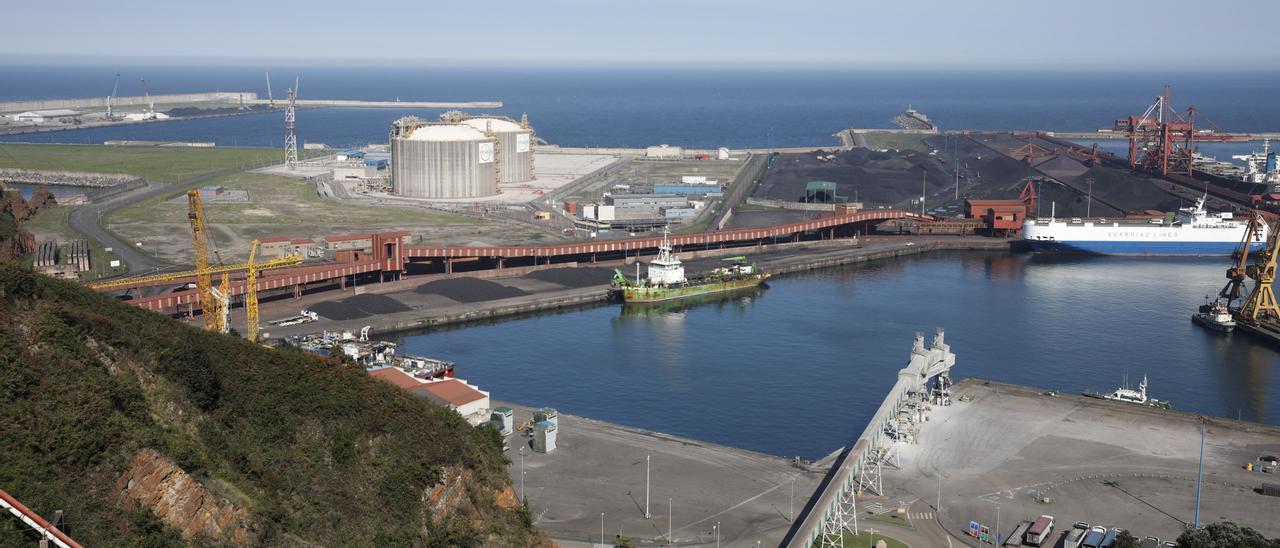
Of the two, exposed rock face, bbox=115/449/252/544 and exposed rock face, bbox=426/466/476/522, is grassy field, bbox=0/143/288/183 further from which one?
exposed rock face, bbox=115/449/252/544

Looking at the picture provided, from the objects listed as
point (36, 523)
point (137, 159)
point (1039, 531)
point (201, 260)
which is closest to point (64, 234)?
point (201, 260)

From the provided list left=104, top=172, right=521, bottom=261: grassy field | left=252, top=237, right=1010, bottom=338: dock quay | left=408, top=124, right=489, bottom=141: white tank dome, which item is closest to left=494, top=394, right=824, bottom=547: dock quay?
left=252, top=237, right=1010, bottom=338: dock quay

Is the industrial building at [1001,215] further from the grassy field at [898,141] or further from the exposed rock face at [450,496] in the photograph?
the exposed rock face at [450,496]

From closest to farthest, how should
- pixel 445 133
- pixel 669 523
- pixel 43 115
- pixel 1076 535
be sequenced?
pixel 1076 535, pixel 669 523, pixel 445 133, pixel 43 115

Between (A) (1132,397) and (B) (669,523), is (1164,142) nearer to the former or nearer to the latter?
(A) (1132,397)

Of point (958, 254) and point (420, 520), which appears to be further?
point (958, 254)

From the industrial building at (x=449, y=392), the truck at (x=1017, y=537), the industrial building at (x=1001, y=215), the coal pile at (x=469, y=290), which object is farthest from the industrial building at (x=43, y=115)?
the truck at (x=1017, y=537)

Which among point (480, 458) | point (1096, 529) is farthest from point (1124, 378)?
point (480, 458)

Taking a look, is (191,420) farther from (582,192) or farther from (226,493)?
(582,192)
